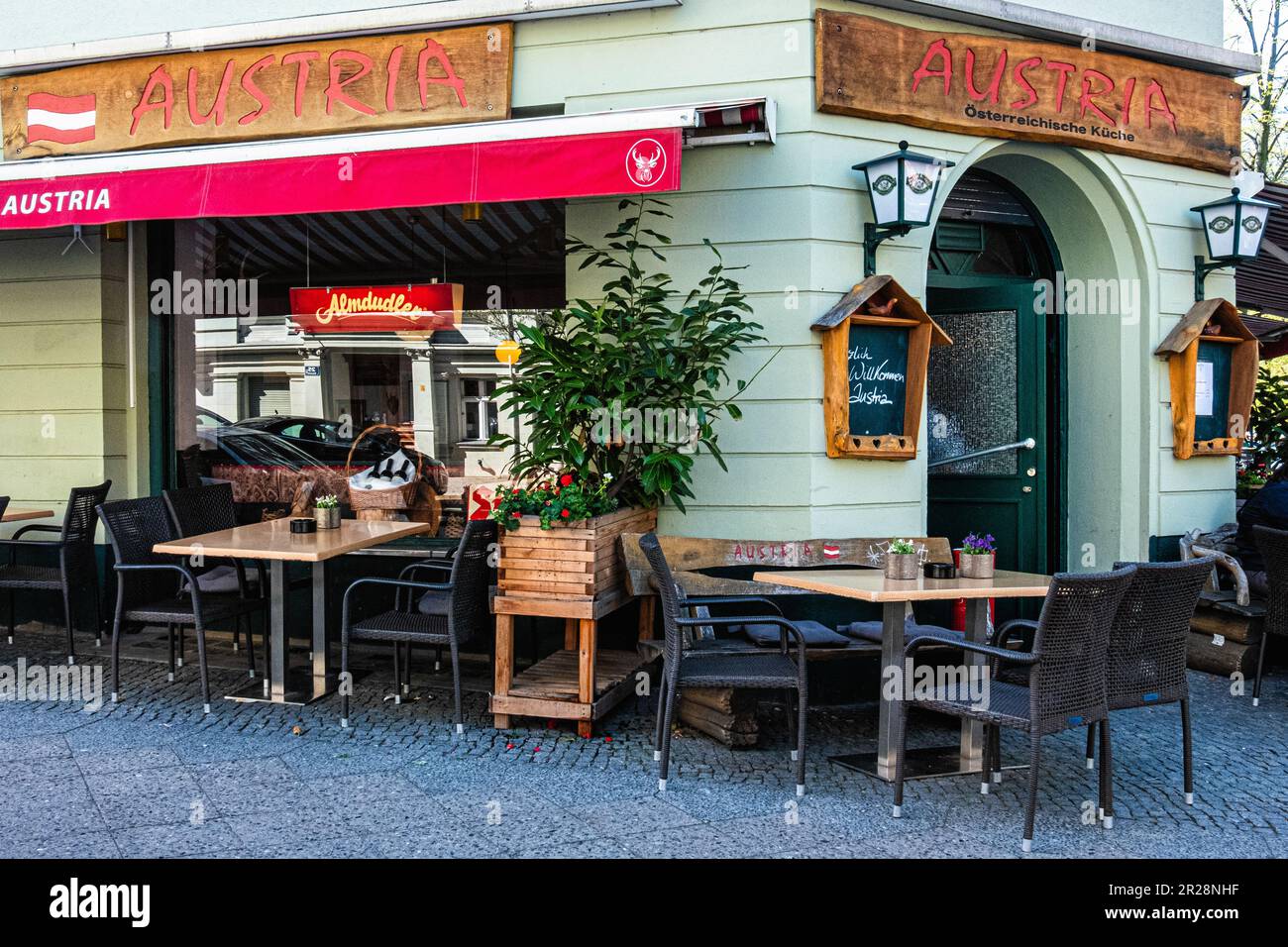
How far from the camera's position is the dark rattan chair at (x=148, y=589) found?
5.47m

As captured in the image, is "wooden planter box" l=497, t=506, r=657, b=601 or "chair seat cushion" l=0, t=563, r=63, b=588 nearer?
"wooden planter box" l=497, t=506, r=657, b=601

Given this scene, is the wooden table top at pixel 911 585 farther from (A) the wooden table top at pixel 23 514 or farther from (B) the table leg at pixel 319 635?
(A) the wooden table top at pixel 23 514

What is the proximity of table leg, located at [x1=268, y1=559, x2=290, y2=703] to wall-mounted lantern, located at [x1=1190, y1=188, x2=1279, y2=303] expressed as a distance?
618 centimetres

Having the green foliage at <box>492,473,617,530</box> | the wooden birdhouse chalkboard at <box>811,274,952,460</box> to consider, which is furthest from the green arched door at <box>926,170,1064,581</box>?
the green foliage at <box>492,473,617,530</box>

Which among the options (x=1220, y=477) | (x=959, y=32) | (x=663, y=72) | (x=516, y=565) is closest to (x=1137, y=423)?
(x=1220, y=477)

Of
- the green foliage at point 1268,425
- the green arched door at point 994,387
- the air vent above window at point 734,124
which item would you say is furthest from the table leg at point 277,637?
the green foliage at point 1268,425

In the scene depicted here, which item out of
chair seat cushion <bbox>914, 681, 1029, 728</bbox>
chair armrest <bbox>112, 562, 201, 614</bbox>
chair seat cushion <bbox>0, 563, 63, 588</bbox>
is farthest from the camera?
chair seat cushion <bbox>0, 563, 63, 588</bbox>

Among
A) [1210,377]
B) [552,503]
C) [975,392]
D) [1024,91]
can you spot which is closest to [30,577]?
[552,503]

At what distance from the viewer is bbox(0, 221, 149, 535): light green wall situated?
7273 millimetres

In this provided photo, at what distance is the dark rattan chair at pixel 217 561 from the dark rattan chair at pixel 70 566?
2.14 ft

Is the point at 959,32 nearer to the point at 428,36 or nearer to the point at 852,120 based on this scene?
the point at 852,120

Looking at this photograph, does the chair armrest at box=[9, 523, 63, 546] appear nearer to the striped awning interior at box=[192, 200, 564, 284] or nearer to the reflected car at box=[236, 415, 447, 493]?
the reflected car at box=[236, 415, 447, 493]

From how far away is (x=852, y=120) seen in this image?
19.5 feet
